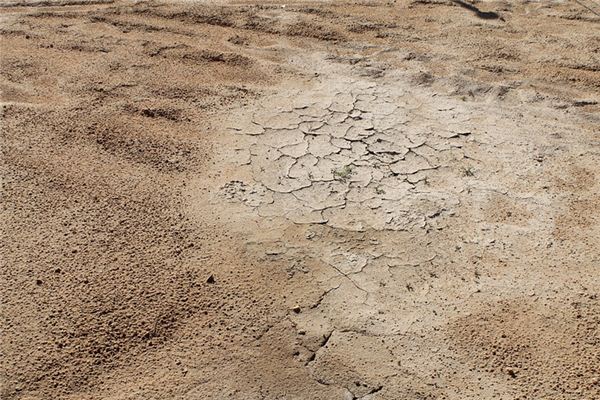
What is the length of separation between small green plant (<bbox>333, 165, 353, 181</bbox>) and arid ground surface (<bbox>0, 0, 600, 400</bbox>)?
0.07 ft

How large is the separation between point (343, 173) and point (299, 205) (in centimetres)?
48

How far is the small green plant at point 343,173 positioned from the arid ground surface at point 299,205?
2cm

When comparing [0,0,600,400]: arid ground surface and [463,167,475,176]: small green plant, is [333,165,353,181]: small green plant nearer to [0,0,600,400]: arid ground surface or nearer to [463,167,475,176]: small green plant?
[0,0,600,400]: arid ground surface

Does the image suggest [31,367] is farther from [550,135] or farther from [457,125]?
[550,135]

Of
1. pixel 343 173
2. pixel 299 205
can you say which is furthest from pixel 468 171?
pixel 299 205

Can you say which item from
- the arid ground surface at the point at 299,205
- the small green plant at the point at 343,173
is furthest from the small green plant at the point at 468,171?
the small green plant at the point at 343,173

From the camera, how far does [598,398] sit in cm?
327

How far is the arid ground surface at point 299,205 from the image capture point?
342 centimetres

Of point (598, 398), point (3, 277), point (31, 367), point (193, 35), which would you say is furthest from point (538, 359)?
point (193, 35)

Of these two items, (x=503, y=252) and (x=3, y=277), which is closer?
→ (x=3, y=277)

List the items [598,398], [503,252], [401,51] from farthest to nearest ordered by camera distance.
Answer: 1. [401,51]
2. [503,252]
3. [598,398]

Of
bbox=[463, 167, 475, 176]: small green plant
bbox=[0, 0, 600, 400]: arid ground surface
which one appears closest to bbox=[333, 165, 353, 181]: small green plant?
bbox=[0, 0, 600, 400]: arid ground surface

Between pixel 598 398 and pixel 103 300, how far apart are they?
8.44ft

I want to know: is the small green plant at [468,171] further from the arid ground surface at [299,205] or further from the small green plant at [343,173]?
the small green plant at [343,173]
